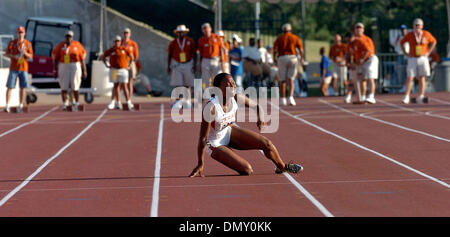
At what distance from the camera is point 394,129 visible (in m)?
17.6

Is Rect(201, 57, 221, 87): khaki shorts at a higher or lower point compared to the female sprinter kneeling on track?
higher

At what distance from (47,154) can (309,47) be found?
173 ft

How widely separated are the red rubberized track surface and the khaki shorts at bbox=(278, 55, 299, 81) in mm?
3614

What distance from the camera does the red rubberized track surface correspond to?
9.58m

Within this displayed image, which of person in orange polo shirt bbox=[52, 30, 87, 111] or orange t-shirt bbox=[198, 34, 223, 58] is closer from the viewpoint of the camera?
person in orange polo shirt bbox=[52, 30, 87, 111]

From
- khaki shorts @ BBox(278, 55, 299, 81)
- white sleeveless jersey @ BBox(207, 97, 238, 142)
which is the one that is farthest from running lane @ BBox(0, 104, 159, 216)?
khaki shorts @ BBox(278, 55, 299, 81)

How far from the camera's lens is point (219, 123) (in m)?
11.9

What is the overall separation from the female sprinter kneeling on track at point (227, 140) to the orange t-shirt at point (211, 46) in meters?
12.3

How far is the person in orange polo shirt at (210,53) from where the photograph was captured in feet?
80.0

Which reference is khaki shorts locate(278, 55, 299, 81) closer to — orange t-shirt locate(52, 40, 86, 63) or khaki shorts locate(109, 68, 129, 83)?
khaki shorts locate(109, 68, 129, 83)

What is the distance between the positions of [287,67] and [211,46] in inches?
76.6

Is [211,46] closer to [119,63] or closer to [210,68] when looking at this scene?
[210,68]
